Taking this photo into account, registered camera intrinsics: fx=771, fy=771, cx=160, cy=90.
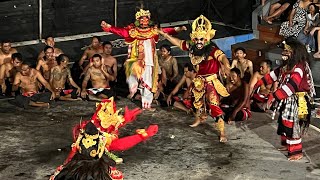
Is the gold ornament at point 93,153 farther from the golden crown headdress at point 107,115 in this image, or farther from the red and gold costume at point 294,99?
the red and gold costume at point 294,99

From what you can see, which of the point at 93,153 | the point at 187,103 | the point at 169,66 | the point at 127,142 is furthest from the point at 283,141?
the point at 93,153

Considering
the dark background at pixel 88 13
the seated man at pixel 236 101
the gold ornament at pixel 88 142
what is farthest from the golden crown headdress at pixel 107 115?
the dark background at pixel 88 13

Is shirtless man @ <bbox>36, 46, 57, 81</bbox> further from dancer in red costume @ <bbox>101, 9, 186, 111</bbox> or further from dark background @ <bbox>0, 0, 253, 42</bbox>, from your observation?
dark background @ <bbox>0, 0, 253, 42</bbox>

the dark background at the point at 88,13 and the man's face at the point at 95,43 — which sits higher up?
the dark background at the point at 88,13

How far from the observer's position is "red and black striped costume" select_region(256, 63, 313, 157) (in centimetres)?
902

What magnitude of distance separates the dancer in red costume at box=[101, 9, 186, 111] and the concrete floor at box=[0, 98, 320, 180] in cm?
42

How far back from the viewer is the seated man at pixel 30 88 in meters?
11.5

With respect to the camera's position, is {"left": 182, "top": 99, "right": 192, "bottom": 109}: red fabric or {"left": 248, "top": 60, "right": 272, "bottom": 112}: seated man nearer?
{"left": 182, "top": 99, "right": 192, "bottom": 109}: red fabric

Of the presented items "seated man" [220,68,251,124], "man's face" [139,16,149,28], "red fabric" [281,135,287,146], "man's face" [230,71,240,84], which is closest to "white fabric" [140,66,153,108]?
"man's face" [139,16,149,28]

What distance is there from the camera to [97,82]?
11.9 meters

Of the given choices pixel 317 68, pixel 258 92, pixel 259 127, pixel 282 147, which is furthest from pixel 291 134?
pixel 317 68

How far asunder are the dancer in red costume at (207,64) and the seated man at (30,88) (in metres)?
2.55

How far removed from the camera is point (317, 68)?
12602mm

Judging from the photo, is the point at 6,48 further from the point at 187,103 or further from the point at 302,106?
the point at 302,106
